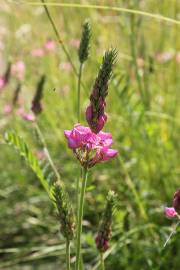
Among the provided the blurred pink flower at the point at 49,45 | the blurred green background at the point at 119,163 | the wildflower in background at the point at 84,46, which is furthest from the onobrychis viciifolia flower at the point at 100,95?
the blurred pink flower at the point at 49,45

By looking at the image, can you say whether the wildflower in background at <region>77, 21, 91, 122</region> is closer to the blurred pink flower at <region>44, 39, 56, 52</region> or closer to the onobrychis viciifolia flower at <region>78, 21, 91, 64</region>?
the onobrychis viciifolia flower at <region>78, 21, 91, 64</region>

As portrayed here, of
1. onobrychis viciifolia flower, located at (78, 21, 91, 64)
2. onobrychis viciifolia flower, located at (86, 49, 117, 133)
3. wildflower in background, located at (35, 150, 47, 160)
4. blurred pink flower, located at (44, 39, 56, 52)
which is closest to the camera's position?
onobrychis viciifolia flower, located at (86, 49, 117, 133)

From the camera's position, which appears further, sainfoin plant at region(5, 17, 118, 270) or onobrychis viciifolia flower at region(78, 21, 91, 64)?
onobrychis viciifolia flower at region(78, 21, 91, 64)

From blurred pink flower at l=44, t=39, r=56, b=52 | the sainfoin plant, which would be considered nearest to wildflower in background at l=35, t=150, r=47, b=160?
blurred pink flower at l=44, t=39, r=56, b=52

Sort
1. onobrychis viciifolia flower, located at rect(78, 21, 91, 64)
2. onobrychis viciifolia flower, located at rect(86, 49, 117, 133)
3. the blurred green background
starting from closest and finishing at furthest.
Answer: onobrychis viciifolia flower, located at rect(86, 49, 117, 133)
onobrychis viciifolia flower, located at rect(78, 21, 91, 64)
the blurred green background

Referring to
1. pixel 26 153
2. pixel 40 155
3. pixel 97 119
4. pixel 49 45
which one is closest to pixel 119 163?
pixel 40 155

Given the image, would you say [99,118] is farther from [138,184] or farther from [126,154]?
[126,154]

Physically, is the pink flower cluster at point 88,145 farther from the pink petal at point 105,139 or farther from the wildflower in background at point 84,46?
the wildflower in background at point 84,46

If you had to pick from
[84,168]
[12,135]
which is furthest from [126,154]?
[84,168]
